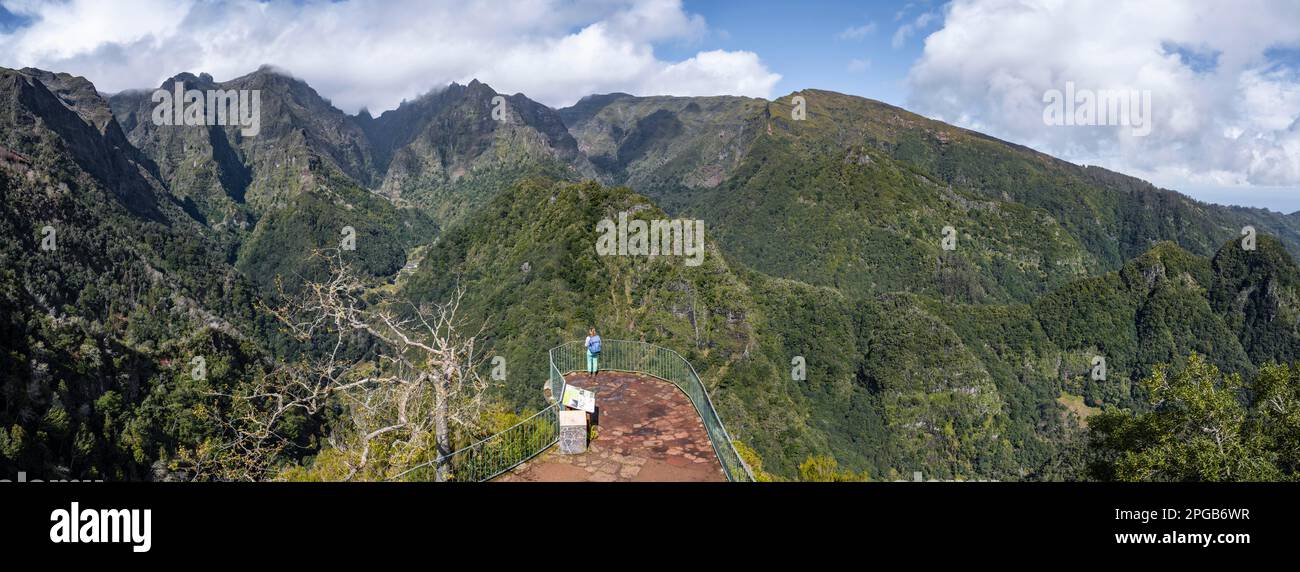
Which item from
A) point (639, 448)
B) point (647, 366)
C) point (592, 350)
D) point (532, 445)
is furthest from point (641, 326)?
point (532, 445)

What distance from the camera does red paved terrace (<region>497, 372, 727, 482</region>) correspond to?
15.9 meters

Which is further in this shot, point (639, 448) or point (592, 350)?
point (592, 350)

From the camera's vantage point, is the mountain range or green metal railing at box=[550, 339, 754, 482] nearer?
green metal railing at box=[550, 339, 754, 482]

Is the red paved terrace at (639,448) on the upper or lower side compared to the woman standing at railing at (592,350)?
lower

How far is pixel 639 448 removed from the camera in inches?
689

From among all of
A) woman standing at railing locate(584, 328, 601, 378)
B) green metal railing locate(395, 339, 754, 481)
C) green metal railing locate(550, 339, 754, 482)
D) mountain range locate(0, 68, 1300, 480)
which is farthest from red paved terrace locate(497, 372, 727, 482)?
mountain range locate(0, 68, 1300, 480)

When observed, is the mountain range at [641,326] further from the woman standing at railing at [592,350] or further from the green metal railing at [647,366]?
the woman standing at railing at [592,350]

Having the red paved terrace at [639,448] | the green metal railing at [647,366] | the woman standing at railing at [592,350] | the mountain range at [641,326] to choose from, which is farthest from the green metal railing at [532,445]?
the mountain range at [641,326]

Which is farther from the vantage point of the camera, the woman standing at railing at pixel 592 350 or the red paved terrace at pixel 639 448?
the woman standing at railing at pixel 592 350

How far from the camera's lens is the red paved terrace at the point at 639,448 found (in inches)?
626

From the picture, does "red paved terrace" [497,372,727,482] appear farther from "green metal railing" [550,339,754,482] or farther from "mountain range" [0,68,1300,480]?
"mountain range" [0,68,1300,480]

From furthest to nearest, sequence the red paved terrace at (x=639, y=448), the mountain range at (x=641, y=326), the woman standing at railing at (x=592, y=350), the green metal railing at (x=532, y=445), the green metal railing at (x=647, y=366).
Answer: the mountain range at (x=641, y=326), the woman standing at railing at (x=592, y=350), the green metal railing at (x=647, y=366), the red paved terrace at (x=639, y=448), the green metal railing at (x=532, y=445)

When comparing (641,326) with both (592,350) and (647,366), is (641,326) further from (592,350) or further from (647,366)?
(592,350)
